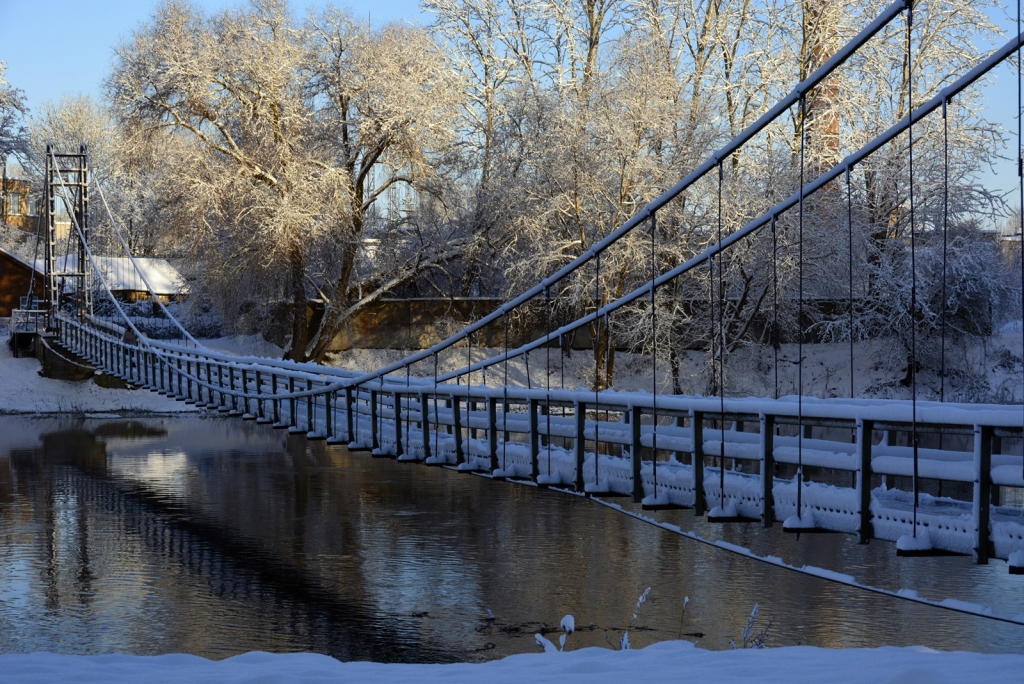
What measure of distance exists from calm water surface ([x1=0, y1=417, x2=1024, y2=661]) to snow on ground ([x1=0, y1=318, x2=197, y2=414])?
395 inches

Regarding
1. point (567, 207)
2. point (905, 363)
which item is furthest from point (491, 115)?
point (905, 363)

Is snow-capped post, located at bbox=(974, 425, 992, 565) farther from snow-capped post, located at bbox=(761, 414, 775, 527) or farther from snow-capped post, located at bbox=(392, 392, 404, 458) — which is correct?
snow-capped post, located at bbox=(392, 392, 404, 458)

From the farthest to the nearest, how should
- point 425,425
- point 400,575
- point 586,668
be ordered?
1. point 425,425
2. point 400,575
3. point 586,668

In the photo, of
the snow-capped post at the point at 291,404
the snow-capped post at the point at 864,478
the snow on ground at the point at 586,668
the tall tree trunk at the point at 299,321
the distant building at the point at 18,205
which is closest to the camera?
the snow on ground at the point at 586,668

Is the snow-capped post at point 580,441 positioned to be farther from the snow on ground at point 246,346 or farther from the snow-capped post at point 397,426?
the snow on ground at point 246,346

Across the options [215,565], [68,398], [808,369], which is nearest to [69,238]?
[68,398]

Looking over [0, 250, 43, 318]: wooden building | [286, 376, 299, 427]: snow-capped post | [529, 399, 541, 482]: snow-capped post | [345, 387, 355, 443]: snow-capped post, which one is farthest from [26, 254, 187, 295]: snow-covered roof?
[529, 399, 541, 482]: snow-capped post

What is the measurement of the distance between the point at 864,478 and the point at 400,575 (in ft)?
19.6

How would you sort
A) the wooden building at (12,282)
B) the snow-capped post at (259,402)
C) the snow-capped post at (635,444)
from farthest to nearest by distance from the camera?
the wooden building at (12,282) → the snow-capped post at (259,402) → the snow-capped post at (635,444)

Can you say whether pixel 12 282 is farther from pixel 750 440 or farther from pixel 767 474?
pixel 767 474

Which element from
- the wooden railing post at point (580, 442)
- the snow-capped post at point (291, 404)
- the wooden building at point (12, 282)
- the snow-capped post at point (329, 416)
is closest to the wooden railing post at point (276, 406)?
the snow-capped post at point (291, 404)

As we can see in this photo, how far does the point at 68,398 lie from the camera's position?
28312 mm

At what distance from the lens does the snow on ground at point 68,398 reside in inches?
1104

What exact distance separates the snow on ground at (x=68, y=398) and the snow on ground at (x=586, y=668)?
23.0 metres
